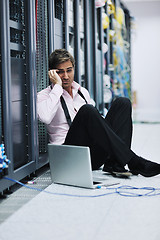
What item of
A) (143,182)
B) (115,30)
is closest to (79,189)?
(143,182)

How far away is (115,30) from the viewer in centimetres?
666

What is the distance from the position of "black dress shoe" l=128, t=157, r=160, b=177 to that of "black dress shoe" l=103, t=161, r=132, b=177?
3.1 inches

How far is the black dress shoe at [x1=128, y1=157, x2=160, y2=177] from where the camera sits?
2867 mm

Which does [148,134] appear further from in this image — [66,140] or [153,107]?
[153,107]

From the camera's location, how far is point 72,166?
8.80ft

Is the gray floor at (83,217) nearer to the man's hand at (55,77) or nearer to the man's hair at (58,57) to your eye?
the man's hand at (55,77)

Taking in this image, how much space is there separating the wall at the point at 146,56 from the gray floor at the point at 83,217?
7.25 m

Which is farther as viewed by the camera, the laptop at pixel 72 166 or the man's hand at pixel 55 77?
the man's hand at pixel 55 77

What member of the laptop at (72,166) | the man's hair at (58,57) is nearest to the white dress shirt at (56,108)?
the man's hair at (58,57)

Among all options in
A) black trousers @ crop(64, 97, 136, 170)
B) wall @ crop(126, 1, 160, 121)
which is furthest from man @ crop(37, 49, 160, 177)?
wall @ crop(126, 1, 160, 121)

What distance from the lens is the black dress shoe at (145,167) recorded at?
113 inches

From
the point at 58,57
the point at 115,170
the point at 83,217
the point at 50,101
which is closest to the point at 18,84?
the point at 50,101

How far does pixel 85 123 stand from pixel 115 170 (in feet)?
1.68

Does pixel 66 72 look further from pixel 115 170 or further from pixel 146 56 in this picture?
pixel 146 56
